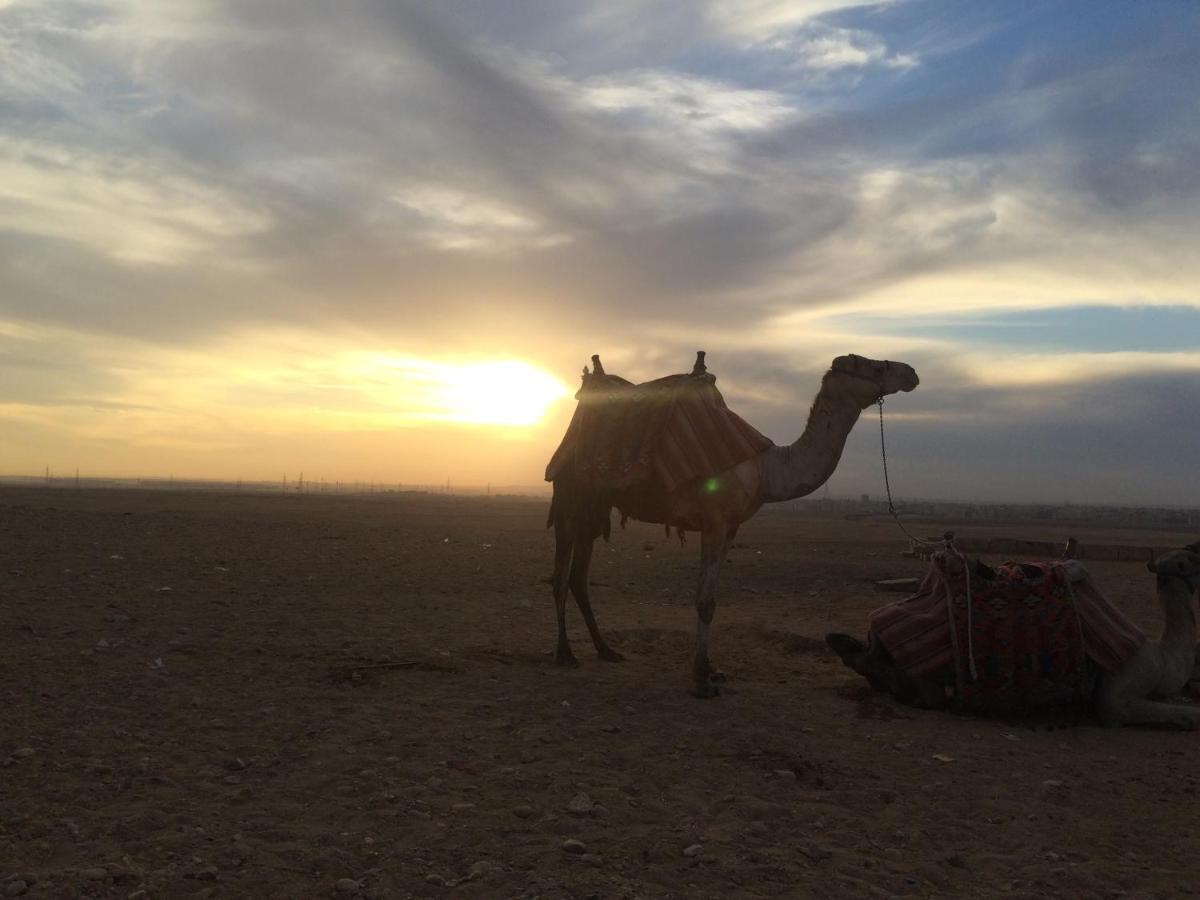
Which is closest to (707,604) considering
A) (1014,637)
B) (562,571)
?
(562,571)

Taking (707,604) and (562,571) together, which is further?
(562,571)

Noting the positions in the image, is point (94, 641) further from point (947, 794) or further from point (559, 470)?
point (947, 794)

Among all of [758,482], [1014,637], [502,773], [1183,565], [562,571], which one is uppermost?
[758,482]

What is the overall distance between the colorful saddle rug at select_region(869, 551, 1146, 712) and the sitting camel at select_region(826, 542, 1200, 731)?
0.10 metres

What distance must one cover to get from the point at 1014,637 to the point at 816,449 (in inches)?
104

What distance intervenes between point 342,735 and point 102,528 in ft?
57.5

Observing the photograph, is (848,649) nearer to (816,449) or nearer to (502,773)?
(816,449)

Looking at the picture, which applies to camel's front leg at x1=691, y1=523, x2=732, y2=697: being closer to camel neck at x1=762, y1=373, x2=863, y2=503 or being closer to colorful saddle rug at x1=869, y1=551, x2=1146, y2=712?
camel neck at x1=762, y1=373, x2=863, y2=503

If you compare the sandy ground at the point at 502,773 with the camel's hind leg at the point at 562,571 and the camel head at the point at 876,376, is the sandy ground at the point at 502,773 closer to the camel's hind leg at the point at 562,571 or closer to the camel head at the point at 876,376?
the camel's hind leg at the point at 562,571

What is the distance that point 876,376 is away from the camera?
9430 mm

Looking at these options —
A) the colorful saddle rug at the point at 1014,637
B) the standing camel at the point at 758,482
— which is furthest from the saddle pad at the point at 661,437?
the colorful saddle rug at the point at 1014,637

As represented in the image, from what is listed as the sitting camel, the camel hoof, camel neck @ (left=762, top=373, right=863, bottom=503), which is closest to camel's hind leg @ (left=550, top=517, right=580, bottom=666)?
camel neck @ (left=762, top=373, right=863, bottom=503)

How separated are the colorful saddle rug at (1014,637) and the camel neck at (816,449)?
1.54 m

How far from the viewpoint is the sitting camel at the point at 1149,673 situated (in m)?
8.04
